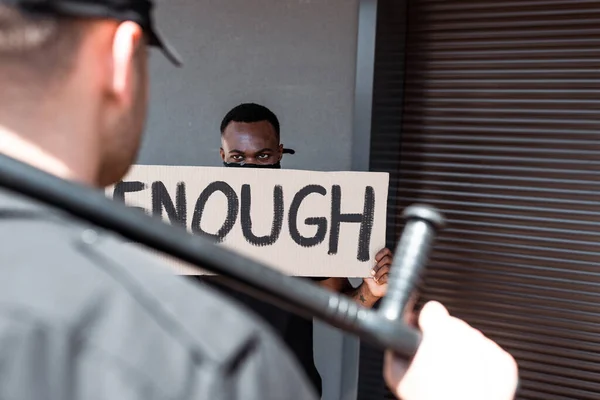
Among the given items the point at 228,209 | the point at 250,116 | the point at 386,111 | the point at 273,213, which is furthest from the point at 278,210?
the point at 386,111

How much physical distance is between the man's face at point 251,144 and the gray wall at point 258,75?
614 millimetres

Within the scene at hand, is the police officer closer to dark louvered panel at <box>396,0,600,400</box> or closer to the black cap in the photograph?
the black cap

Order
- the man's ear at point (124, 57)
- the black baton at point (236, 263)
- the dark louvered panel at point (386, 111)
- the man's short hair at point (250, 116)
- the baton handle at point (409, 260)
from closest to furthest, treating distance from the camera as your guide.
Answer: the black baton at point (236, 263) < the man's ear at point (124, 57) < the baton handle at point (409, 260) < the man's short hair at point (250, 116) < the dark louvered panel at point (386, 111)

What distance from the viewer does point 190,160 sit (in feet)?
11.0

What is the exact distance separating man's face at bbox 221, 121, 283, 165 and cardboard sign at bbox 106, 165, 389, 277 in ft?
1.21

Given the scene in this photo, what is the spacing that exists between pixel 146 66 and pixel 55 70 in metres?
0.16

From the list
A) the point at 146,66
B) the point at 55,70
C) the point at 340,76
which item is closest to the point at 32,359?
the point at 55,70

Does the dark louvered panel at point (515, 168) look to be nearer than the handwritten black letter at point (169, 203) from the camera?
No

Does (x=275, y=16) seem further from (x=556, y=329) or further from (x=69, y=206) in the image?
(x=69, y=206)

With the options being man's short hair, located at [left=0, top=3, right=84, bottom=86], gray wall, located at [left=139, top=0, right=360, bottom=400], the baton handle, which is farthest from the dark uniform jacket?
gray wall, located at [left=139, top=0, right=360, bottom=400]

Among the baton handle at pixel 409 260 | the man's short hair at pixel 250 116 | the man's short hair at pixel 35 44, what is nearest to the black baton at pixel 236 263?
the baton handle at pixel 409 260

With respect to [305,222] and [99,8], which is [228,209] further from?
[99,8]

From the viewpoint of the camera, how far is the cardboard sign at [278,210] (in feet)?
6.78

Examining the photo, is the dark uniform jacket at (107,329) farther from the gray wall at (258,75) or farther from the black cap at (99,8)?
the gray wall at (258,75)
